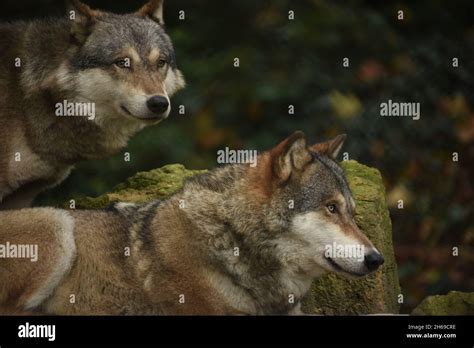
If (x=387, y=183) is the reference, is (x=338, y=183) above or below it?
below

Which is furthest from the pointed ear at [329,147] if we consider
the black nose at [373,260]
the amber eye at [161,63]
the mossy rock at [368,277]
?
the amber eye at [161,63]

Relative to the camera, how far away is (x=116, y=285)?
784 cm

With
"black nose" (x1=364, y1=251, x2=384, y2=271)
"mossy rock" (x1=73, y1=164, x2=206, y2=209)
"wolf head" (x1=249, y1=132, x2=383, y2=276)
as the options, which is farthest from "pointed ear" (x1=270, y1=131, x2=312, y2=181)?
"mossy rock" (x1=73, y1=164, x2=206, y2=209)

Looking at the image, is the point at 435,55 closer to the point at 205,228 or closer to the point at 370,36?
the point at 370,36

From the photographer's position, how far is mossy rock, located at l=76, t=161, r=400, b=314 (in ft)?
27.6

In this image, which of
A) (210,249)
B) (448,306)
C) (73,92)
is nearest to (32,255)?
(210,249)

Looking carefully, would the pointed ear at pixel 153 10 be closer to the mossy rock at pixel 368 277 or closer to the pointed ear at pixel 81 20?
the pointed ear at pixel 81 20

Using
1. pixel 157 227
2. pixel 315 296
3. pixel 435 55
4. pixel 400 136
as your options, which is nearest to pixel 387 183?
pixel 400 136

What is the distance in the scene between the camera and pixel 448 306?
8258mm

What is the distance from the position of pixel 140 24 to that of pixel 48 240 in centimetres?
224

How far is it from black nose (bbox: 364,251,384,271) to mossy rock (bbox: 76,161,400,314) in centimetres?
106

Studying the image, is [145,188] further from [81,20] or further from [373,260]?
[373,260]

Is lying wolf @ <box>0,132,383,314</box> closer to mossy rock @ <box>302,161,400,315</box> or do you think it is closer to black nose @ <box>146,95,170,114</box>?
mossy rock @ <box>302,161,400,315</box>

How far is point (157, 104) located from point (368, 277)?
2.15m
